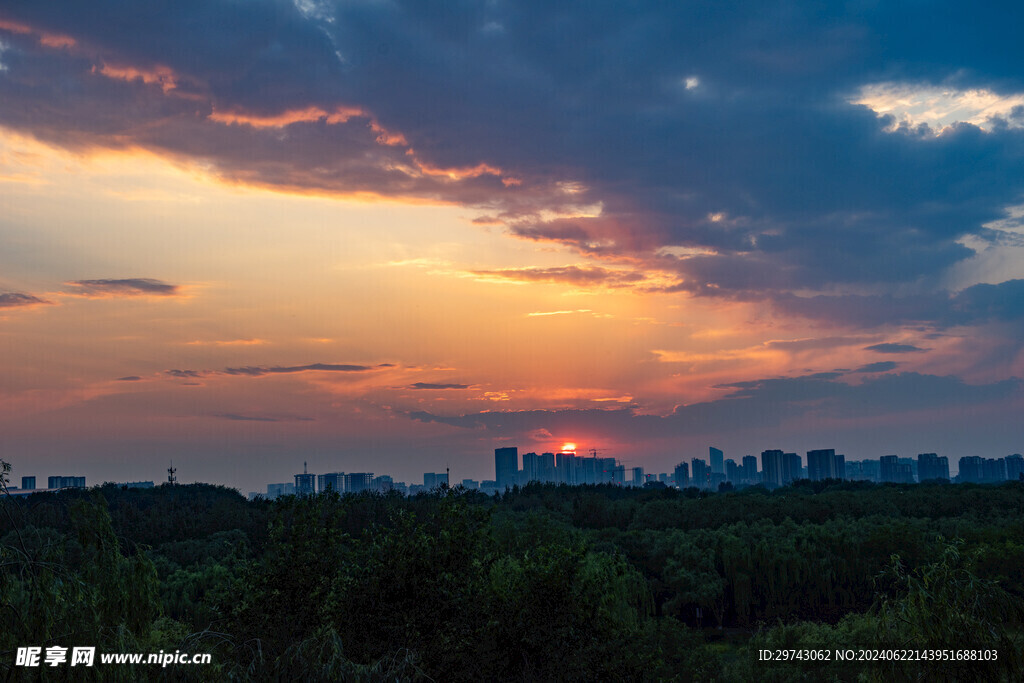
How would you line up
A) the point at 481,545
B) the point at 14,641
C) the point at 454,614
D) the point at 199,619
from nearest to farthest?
1. the point at 14,641
2. the point at 454,614
3. the point at 481,545
4. the point at 199,619

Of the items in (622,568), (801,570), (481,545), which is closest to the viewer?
(481,545)

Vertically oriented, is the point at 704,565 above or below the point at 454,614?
below

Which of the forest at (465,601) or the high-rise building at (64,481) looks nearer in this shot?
the forest at (465,601)

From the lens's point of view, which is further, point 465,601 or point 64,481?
point 64,481

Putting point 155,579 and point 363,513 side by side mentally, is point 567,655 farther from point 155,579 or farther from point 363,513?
point 363,513

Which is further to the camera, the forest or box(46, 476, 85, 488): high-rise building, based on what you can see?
box(46, 476, 85, 488): high-rise building

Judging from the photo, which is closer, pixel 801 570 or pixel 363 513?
pixel 801 570

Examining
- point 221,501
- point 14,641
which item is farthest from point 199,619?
point 221,501

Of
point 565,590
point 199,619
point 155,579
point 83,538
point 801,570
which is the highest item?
point 83,538
